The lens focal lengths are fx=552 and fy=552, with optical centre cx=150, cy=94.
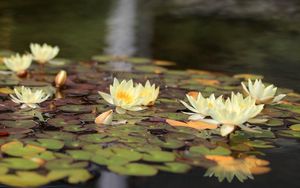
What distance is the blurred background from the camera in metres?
3.55

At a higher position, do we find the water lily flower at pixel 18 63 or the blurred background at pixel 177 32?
the blurred background at pixel 177 32

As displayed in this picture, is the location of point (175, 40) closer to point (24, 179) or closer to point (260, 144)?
point (260, 144)

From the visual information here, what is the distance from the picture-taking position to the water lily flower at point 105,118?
A: 1.67 m

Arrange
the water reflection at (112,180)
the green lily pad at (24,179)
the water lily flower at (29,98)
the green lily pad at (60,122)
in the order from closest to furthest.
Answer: the green lily pad at (24,179) < the water reflection at (112,180) < the green lily pad at (60,122) < the water lily flower at (29,98)

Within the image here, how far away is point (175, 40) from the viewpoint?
4711mm

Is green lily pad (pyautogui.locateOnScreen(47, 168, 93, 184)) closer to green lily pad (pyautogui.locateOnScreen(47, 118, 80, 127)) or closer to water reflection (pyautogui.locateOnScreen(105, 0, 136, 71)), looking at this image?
green lily pad (pyautogui.locateOnScreen(47, 118, 80, 127))

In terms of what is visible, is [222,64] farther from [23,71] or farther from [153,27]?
[153,27]

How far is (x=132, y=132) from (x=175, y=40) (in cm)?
315

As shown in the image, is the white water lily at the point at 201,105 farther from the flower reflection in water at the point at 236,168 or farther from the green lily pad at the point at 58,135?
the green lily pad at the point at 58,135

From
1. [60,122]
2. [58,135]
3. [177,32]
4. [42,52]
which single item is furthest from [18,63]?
[177,32]

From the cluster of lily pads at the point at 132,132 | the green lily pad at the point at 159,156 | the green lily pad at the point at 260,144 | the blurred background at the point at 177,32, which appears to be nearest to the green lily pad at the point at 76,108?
the cluster of lily pads at the point at 132,132

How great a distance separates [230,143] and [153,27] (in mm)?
4088

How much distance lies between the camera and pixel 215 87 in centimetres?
239

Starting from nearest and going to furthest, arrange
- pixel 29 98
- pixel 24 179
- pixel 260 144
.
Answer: pixel 24 179 < pixel 260 144 < pixel 29 98
